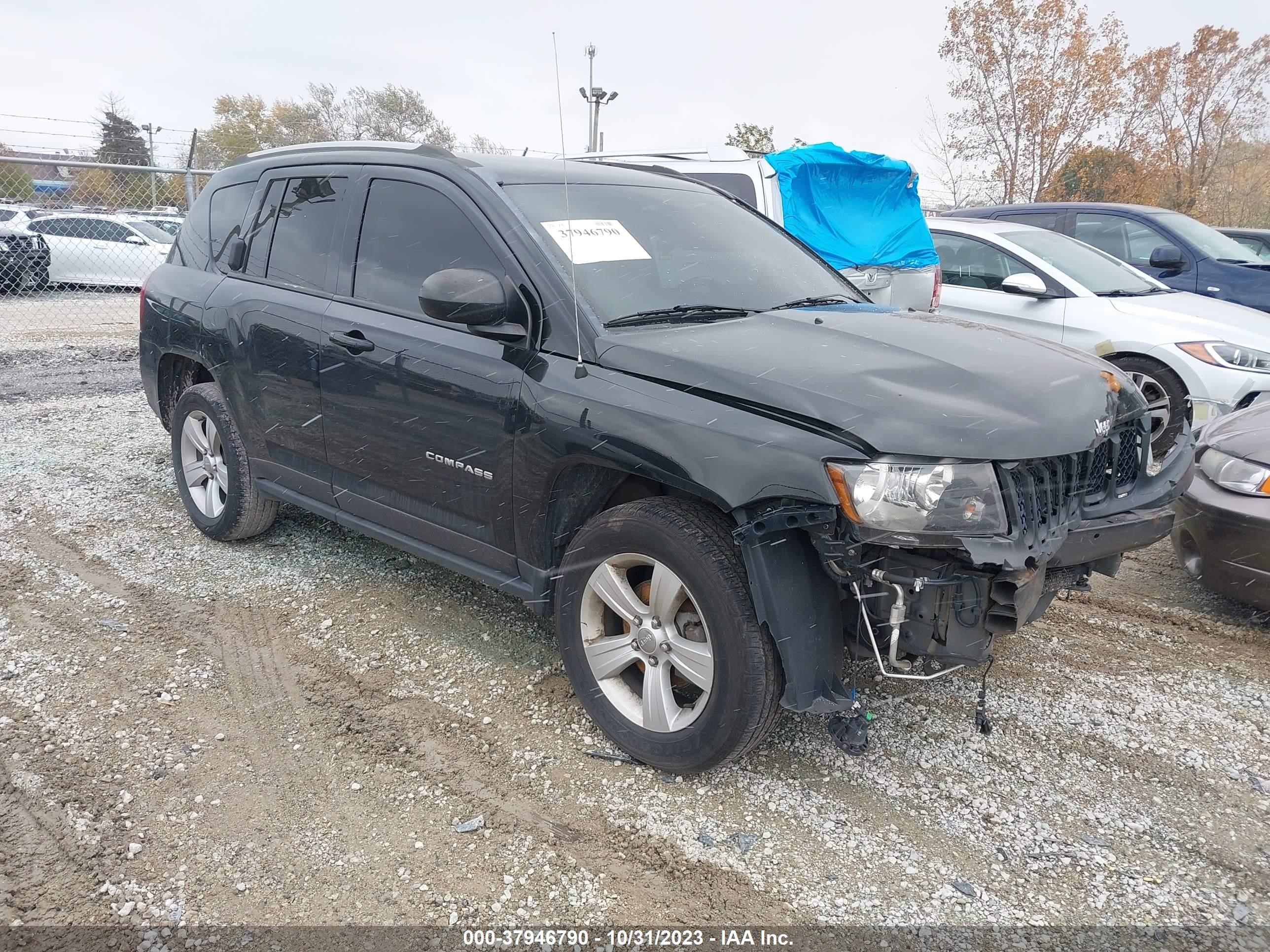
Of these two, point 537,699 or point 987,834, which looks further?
point 537,699

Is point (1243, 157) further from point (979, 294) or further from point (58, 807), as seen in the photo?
point (58, 807)

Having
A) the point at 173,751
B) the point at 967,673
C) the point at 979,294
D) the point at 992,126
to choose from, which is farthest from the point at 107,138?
the point at 992,126

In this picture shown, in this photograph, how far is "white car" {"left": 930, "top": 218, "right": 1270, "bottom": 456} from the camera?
6.06 metres

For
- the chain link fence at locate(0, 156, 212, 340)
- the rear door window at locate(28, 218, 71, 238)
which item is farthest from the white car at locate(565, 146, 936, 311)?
the rear door window at locate(28, 218, 71, 238)

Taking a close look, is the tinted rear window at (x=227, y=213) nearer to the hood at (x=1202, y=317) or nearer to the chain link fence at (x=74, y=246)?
the hood at (x=1202, y=317)

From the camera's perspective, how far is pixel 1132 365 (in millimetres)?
6465

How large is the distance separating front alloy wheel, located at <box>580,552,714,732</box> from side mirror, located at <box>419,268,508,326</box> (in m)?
0.91

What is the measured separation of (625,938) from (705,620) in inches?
33.4

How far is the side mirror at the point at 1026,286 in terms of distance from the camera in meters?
6.72

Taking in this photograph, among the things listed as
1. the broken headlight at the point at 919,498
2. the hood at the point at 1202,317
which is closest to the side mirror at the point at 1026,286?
the hood at the point at 1202,317

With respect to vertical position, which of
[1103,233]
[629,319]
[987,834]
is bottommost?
[987,834]

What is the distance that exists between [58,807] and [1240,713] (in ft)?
13.0

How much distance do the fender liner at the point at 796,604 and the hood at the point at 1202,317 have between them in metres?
5.09

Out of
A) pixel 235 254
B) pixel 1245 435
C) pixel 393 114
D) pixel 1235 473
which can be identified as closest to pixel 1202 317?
pixel 1245 435
